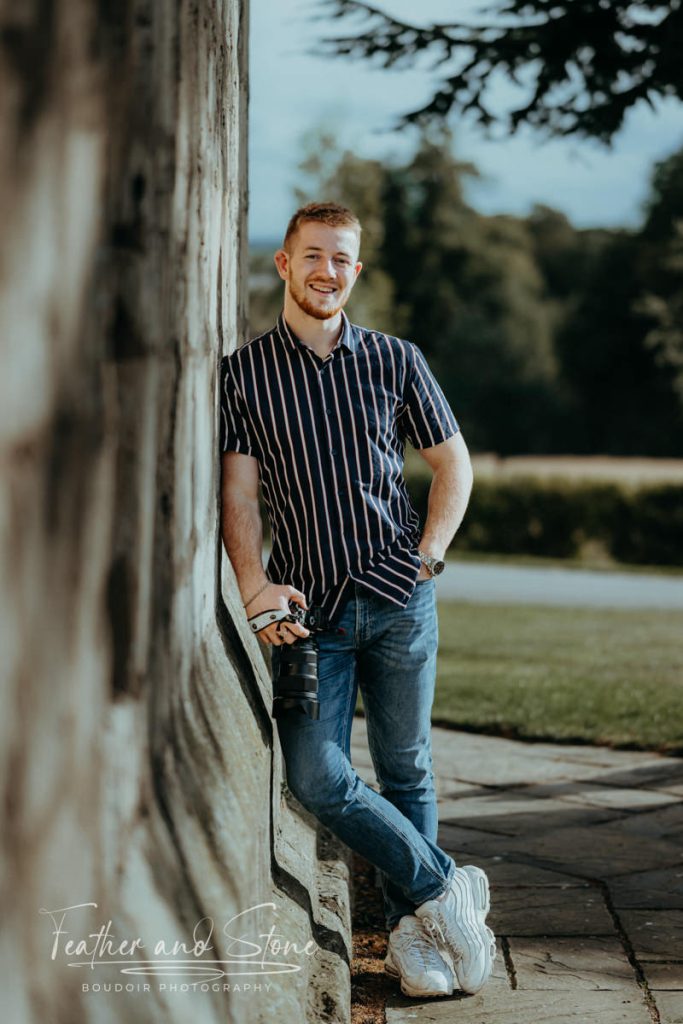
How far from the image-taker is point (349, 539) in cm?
332

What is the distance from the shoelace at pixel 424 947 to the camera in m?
3.45

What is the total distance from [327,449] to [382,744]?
0.80 meters

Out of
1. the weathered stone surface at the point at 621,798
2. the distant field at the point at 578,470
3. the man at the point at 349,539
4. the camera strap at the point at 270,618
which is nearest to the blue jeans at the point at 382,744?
the man at the point at 349,539

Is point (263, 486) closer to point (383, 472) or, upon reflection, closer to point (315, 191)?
point (383, 472)

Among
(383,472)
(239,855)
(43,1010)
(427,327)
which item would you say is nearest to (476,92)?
(383,472)

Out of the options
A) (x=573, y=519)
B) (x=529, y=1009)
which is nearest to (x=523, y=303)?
(x=573, y=519)

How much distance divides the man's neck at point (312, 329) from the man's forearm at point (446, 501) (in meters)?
0.45

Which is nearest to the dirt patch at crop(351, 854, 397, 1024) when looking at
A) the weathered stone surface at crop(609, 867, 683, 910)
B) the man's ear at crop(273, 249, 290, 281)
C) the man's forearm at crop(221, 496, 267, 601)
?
the weathered stone surface at crop(609, 867, 683, 910)

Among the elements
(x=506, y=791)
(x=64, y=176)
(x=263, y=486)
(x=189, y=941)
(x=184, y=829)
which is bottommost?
(x=506, y=791)

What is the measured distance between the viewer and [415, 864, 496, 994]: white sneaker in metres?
3.43

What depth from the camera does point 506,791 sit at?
227 inches

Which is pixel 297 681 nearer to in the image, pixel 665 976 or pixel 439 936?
pixel 439 936

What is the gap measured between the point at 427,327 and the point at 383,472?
55.1 m

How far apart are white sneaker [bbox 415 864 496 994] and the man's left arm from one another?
0.90 meters
